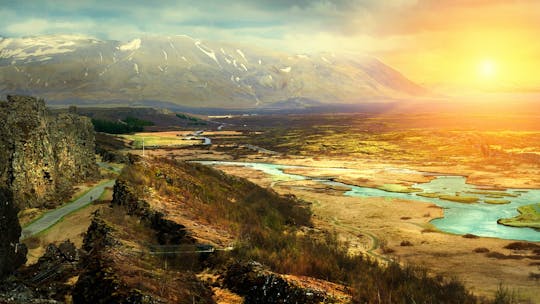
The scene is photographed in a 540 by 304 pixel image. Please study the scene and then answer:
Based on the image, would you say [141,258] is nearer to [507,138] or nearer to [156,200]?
[156,200]

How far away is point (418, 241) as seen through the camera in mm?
38781

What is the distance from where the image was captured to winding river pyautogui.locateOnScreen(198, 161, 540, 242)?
144 ft

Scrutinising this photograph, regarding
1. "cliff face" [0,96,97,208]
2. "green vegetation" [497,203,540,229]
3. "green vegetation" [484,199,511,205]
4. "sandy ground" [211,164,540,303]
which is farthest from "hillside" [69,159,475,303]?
"green vegetation" [484,199,511,205]

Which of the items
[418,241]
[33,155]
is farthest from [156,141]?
[418,241]

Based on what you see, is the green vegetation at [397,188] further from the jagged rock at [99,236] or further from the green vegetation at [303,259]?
the jagged rock at [99,236]

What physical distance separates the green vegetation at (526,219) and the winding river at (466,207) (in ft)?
2.88

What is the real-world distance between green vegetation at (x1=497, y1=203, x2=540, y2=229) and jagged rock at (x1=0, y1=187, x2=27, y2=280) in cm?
4405

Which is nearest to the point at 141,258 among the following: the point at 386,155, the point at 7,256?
the point at 7,256

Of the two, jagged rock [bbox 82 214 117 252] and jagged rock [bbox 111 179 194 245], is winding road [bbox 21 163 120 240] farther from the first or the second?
jagged rock [bbox 82 214 117 252]

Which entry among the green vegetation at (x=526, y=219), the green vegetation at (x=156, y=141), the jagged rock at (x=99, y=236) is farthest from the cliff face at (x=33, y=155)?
the green vegetation at (x=156, y=141)

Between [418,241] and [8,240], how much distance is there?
30.9m

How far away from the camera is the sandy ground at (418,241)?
28.0m

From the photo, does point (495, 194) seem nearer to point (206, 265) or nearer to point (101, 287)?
point (206, 265)

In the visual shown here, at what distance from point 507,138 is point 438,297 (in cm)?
14764
